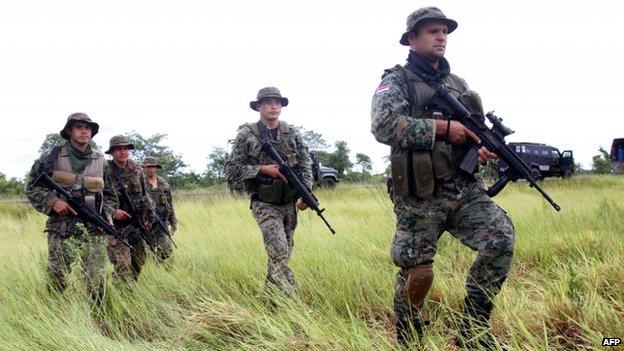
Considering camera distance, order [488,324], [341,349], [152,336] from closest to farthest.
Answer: [341,349]
[488,324]
[152,336]

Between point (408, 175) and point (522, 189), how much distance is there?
35.6 feet

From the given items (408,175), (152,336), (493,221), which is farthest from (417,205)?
(152,336)

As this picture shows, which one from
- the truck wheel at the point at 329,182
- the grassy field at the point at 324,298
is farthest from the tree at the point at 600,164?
the grassy field at the point at 324,298

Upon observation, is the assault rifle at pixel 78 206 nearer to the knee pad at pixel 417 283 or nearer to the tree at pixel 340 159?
the knee pad at pixel 417 283

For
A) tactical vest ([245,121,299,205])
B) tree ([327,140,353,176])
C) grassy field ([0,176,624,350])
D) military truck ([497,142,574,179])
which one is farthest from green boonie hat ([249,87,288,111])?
tree ([327,140,353,176])

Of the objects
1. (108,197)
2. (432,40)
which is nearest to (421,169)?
(432,40)

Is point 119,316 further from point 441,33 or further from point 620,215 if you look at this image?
point 620,215

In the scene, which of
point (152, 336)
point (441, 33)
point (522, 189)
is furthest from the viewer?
point (522, 189)

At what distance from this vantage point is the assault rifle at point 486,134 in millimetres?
2893

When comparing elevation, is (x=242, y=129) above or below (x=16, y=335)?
above

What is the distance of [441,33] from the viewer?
2.96m

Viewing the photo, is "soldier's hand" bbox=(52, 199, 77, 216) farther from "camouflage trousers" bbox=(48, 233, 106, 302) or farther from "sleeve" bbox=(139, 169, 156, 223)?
"sleeve" bbox=(139, 169, 156, 223)

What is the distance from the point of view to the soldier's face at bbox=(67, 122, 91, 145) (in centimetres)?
461

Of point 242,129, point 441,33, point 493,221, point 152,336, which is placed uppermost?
point 441,33
